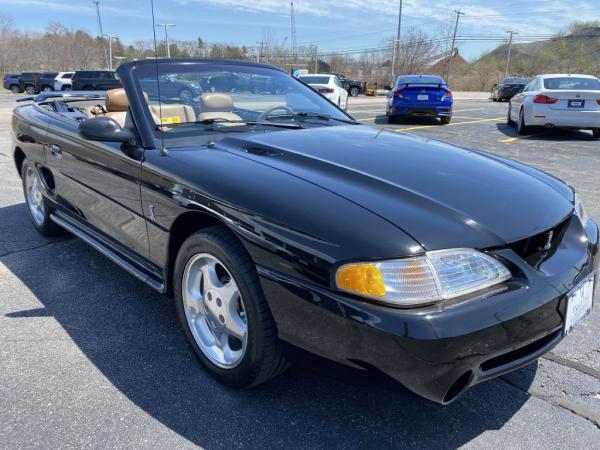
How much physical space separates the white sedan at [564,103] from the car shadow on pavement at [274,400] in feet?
30.0

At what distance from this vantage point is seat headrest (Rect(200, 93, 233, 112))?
3.02 meters

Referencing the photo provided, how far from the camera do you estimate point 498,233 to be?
1800 millimetres

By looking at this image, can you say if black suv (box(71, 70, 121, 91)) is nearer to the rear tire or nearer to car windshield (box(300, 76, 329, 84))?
car windshield (box(300, 76, 329, 84))

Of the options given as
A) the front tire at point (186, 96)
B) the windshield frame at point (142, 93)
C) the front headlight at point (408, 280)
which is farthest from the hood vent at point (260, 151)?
the front headlight at point (408, 280)

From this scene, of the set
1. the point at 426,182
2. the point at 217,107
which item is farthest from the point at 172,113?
the point at 426,182

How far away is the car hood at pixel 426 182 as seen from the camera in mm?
1788

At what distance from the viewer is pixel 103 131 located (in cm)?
255

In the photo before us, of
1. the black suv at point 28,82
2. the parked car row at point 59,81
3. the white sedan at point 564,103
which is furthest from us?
the black suv at point 28,82

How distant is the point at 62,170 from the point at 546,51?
87.5 meters

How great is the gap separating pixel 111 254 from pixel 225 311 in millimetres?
1170

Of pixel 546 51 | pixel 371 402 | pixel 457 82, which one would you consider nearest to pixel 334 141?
pixel 371 402

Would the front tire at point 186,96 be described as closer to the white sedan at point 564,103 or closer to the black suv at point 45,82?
the white sedan at point 564,103

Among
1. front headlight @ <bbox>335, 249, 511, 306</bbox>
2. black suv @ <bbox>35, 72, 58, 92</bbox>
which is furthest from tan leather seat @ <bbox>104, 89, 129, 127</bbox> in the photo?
black suv @ <bbox>35, 72, 58, 92</bbox>

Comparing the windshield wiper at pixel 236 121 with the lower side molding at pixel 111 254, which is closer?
the lower side molding at pixel 111 254
